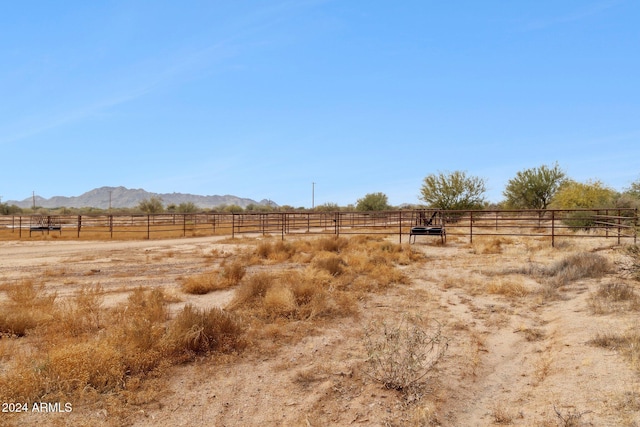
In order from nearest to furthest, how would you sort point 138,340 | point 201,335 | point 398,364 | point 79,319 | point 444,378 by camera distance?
point 398,364 < point 444,378 < point 138,340 < point 201,335 < point 79,319

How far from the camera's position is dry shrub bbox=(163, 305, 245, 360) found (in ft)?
18.6

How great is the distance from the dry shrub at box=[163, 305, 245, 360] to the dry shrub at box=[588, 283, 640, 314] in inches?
266

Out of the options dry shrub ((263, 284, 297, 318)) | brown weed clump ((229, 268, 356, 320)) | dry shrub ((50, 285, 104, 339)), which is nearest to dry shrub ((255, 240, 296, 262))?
brown weed clump ((229, 268, 356, 320))

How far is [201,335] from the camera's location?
5.93m

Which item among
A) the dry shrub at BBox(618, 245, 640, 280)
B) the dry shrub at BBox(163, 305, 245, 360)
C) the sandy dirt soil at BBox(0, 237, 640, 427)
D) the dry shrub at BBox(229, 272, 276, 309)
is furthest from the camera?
the dry shrub at BBox(618, 245, 640, 280)

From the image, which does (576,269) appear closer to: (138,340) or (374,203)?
(138,340)

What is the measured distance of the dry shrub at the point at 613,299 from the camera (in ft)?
24.1

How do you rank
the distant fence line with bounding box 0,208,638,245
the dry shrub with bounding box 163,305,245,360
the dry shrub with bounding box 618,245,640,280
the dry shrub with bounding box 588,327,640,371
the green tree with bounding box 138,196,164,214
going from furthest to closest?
the green tree with bounding box 138,196,164,214, the distant fence line with bounding box 0,208,638,245, the dry shrub with bounding box 618,245,640,280, the dry shrub with bounding box 163,305,245,360, the dry shrub with bounding box 588,327,640,371

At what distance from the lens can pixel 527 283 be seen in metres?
10.7

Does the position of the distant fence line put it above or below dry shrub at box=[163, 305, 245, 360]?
above

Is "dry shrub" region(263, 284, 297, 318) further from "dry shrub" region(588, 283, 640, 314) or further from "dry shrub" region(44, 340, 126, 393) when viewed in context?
"dry shrub" region(588, 283, 640, 314)

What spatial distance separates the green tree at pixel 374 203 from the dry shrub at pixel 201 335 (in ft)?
219

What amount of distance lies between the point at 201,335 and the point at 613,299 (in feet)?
26.6

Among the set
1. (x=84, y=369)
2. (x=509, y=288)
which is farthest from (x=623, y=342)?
(x=84, y=369)
